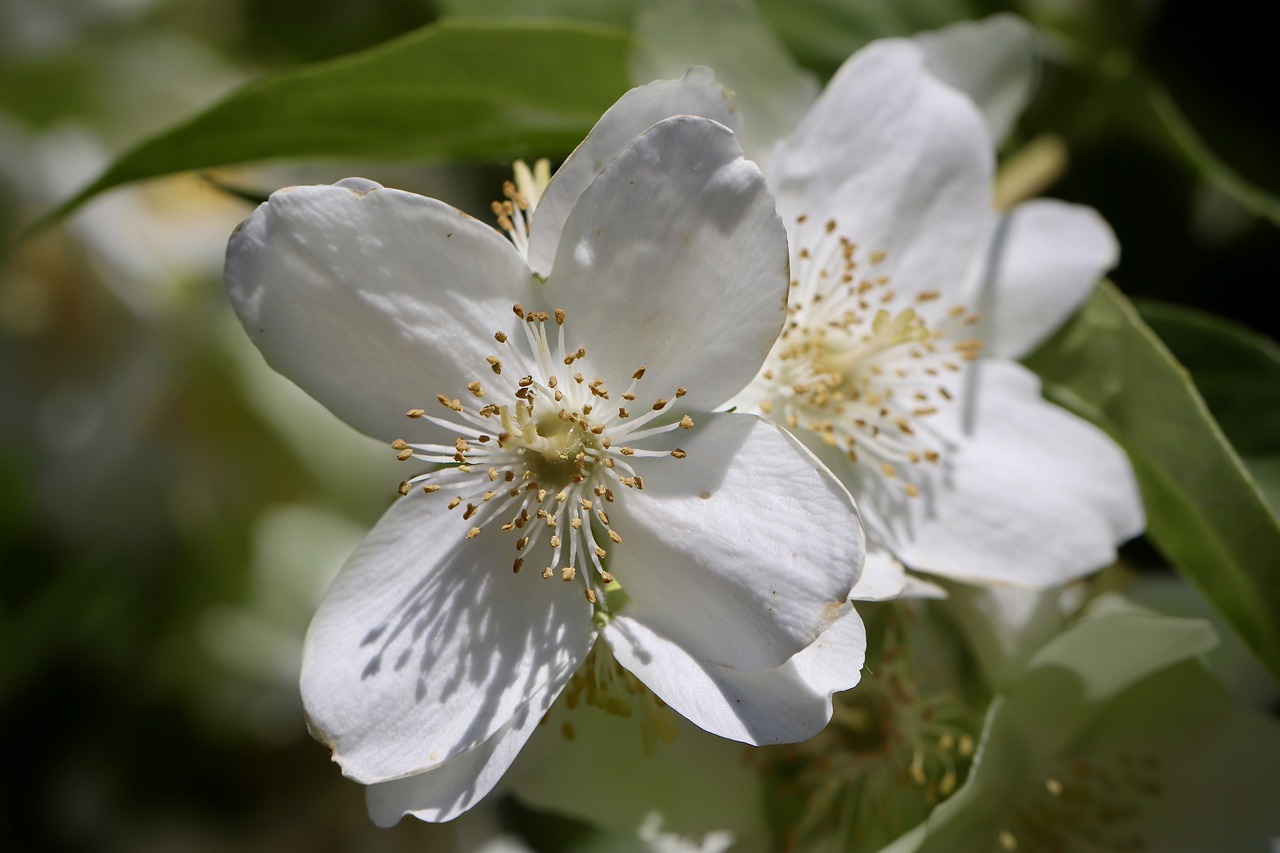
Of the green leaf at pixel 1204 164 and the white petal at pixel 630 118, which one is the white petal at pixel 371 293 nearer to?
the white petal at pixel 630 118

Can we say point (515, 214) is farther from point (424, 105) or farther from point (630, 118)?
point (424, 105)

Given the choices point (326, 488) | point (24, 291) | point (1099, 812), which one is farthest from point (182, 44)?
point (1099, 812)

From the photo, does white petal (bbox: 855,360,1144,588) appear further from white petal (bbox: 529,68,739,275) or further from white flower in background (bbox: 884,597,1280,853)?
white petal (bbox: 529,68,739,275)

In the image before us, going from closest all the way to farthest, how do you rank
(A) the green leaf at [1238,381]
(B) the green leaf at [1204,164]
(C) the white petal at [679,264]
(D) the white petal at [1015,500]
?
(C) the white petal at [679,264] → (D) the white petal at [1015,500] → (A) the green leaf at [1238,381] → (B) the green leaf at [1204,164]

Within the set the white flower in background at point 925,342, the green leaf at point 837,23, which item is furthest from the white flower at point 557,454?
the green leaf at point 837,23

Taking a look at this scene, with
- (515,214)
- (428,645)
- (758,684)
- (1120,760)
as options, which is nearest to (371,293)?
(515,214)

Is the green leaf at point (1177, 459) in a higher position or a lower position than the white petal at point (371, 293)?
lower

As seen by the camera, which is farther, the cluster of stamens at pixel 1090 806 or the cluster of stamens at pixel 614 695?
the cluster of stamens at pixel 1090 806
